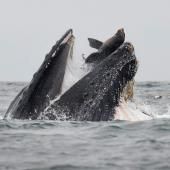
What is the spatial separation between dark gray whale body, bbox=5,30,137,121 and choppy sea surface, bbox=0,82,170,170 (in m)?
0.20

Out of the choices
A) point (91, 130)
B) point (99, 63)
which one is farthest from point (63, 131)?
point (99, 63)

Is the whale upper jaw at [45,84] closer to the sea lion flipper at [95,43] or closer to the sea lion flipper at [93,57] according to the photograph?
the sea lion flipper at [93,57]

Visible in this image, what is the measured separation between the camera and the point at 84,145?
10688 mm

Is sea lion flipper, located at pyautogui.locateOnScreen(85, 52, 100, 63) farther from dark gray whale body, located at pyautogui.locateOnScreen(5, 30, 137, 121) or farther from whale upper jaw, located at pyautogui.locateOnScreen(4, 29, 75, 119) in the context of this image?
whale upper jaw, located at pyautogui.locateOnScreen(4, 29, 75, 119)

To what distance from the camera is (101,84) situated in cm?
1166

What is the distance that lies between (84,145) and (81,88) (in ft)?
4.06

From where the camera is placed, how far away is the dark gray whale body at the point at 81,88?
11.4 m

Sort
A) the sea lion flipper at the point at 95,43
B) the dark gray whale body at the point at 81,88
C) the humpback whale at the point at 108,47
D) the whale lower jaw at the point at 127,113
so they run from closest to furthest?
the dark gray whale body at the point at 81,88 < the whale lower jaw at the point at 127,113 < the humpback whale at the point at 108,47 < the sea lion flipper at the point at 95,43

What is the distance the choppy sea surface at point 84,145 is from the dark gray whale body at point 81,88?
0.67 feet

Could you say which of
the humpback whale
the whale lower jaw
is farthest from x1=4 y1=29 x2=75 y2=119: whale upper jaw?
the whale lower jaw

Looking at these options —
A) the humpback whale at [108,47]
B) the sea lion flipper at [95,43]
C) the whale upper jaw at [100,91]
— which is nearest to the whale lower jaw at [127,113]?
the whale upper jaw at [100,91]

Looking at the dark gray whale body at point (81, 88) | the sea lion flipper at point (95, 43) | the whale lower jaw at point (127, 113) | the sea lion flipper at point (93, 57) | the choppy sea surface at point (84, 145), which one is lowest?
the choppy sea surface at point (84, 145)

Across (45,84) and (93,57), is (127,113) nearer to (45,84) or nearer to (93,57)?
(93,57)

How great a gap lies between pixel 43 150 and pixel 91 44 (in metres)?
3.07
